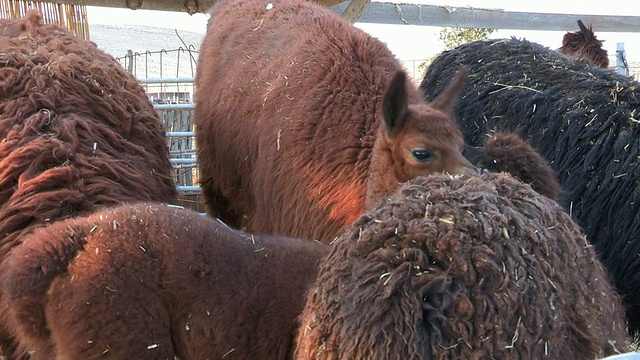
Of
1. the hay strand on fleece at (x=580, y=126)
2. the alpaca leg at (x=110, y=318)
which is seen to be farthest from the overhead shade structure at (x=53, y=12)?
the alpaca leg at (x=110, y=318)

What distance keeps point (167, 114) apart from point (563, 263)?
311 inches

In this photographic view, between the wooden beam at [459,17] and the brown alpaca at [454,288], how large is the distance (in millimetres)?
6232

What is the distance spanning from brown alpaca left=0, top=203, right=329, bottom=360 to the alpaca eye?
0.84 metres

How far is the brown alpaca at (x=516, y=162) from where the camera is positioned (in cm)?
353

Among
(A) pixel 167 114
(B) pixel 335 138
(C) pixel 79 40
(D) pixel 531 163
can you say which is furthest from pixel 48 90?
(A) pixel 167 114

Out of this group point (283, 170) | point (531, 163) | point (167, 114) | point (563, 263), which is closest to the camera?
point (563, 263)

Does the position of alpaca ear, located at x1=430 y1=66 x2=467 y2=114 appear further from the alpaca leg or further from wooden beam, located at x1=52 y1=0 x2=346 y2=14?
wooden beam, located at x1=52 y1=0 x2=346 y2=14

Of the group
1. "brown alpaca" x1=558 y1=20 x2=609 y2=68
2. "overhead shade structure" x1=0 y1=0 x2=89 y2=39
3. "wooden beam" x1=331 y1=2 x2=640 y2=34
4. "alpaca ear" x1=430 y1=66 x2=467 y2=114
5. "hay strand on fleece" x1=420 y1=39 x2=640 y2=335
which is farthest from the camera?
"brown alpaca" x1=558 y1=20 x2=609 y2=68

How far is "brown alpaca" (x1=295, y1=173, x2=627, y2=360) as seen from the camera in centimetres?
211

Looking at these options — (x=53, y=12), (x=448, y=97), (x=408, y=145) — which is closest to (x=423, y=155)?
(x=408, y=145)

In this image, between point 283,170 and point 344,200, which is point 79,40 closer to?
point 283,170

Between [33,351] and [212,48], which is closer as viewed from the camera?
[33,351]

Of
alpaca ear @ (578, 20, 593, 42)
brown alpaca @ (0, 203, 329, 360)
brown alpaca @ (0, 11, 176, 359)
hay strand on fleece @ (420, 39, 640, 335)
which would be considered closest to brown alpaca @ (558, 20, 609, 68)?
alpaca ear @ (578, 20, 593, 42)

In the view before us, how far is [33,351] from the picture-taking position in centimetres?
324
